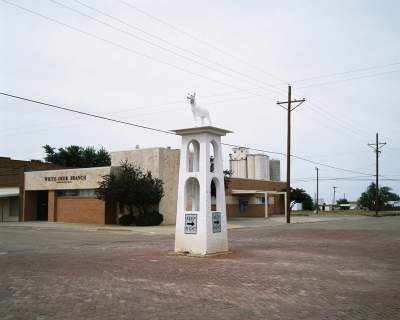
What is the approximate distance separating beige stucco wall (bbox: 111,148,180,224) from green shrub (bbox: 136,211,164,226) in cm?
152

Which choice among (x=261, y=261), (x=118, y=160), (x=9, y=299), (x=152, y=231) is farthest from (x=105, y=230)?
(x=9, y=299)

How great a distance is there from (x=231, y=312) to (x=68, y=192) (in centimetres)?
3803

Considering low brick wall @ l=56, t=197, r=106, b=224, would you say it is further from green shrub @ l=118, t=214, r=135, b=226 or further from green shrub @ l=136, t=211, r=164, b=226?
green shrub @ l=136, t=211, r=164, b=226

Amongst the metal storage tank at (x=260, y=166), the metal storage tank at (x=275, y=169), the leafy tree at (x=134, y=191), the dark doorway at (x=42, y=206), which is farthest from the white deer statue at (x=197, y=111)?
the metal storage tank at (x=275, y=169)

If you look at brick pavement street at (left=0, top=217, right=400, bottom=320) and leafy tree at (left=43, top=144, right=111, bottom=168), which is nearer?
brick pavement street at (left=0, top=217, right=400, bottom=320)

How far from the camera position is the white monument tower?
57.2 feet

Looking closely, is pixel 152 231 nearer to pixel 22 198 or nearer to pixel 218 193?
pixel 218 193

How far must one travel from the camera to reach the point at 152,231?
108 ft

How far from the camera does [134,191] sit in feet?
124

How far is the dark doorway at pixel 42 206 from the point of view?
162ft

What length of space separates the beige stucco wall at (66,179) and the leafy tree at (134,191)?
176 cm

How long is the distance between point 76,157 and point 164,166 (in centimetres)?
4120

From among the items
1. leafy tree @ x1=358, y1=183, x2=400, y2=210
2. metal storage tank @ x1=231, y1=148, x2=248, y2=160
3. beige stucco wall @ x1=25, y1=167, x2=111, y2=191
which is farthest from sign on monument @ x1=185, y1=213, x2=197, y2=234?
leafy tree @ x1=358, y1=183, x2=400, y2=210

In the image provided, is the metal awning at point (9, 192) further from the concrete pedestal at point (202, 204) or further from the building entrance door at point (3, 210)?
the concrete pedestal at point (202, 204)
